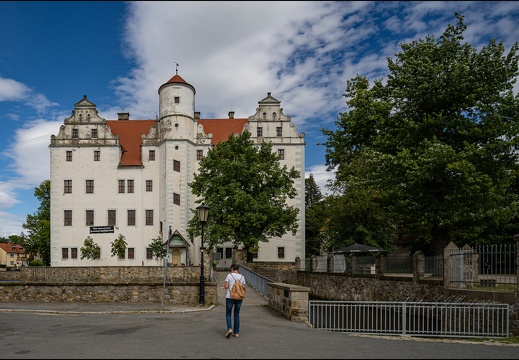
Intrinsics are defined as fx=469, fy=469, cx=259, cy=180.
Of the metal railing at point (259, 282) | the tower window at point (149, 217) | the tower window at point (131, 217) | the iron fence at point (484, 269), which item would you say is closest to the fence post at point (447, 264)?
the iron fence at point (484, 269)

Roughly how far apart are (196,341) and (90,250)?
1621 inches

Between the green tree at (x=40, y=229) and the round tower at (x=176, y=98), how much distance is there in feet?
83.4

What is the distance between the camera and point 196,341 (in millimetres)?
10484

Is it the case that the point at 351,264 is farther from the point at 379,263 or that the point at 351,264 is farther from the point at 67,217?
the point at 67,217

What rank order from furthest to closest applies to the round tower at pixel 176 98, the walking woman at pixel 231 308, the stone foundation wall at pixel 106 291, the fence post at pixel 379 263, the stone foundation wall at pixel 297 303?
the round tower at pixel 176 98
the fence post at pixel 379 263
the stone foundation wall at pixel 106 291
the stone foundation wall at pixel 297 303
the walking woman at pixel 231 308

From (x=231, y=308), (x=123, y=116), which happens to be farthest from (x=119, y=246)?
(x=231, y=308)

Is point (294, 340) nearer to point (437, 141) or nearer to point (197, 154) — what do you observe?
point (437, 141)

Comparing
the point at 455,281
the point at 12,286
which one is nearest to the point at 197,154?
the point at 12,286

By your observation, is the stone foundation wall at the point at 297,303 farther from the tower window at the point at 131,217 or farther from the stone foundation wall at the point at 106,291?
the tower window at the point at 131,217

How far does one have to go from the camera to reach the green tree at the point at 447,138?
74.9 ft

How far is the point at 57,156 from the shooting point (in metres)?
51.0

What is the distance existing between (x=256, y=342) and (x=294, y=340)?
34.3 inches

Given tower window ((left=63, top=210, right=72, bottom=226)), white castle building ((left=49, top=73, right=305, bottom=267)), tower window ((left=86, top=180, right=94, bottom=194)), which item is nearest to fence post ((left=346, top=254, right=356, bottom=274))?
white castle building ((left=49, top=73, right=305, bottom=267))

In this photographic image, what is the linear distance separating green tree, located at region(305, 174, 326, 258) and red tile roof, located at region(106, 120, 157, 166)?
19974mm
